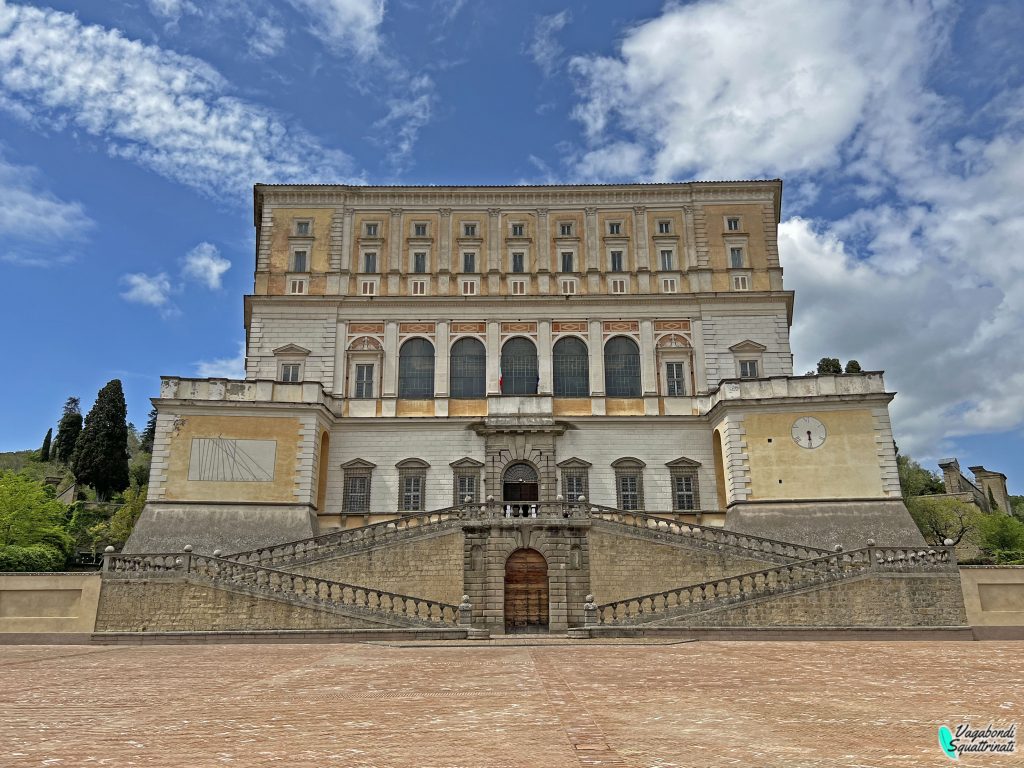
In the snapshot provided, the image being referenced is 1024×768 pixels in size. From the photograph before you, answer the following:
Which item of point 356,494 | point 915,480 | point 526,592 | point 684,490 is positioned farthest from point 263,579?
point 915,480

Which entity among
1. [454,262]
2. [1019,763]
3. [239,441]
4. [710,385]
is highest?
[454,262]

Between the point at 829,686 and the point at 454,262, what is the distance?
30832 mm

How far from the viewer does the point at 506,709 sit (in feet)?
33.0

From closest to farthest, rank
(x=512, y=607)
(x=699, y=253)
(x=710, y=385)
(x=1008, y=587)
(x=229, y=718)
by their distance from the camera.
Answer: (x=229, y=718) → (x=1008, y=587) → (x=512, y=607) → (x=710, y=385) → (x=699, y=253)

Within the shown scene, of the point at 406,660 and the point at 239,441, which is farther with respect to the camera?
the point at 239,441

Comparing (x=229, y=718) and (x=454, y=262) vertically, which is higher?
(x=454, y=262)

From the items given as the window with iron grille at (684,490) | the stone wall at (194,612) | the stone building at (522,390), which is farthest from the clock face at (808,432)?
the stone wall at (194,612)

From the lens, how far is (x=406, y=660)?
17.3 meters

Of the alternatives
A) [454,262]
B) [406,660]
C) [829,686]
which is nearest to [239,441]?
[454,262]

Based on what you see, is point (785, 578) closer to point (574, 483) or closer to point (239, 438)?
point (574, 483)

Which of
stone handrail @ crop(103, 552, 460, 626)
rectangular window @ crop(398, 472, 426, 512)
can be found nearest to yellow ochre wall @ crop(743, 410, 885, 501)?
rectangular window @ crop(398, 472, 426, 512)

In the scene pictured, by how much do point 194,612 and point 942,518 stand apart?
139ft

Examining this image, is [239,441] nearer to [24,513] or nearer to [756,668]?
[24,513]

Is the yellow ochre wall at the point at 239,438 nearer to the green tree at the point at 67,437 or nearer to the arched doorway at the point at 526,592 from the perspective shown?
the arched doorway at the point at 526,592
